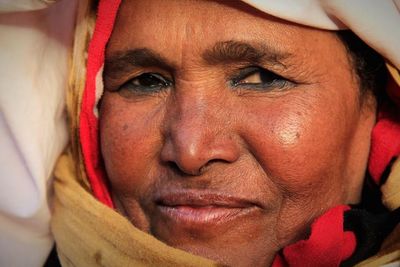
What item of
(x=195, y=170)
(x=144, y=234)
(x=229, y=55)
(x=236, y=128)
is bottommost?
(x=144, y=234)

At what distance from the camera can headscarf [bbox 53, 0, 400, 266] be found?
188cm

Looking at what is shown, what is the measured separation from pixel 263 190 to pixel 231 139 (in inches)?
7.4

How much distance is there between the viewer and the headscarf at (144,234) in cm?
188

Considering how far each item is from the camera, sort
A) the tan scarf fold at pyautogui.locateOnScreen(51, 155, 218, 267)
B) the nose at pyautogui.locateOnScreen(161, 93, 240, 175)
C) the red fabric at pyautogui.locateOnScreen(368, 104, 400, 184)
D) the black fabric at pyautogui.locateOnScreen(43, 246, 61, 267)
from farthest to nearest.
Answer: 1. the black fabric at pyautogui.locateOnScreen(43, 246, 61, 267)
2. the red fabric at pyautogui.locateOnScreen(368, 104, 400, 184)
3. the tan scarf fold at pyautogui.locateOnScreen(51, 155, 218, 267)
4. the nose at pyautogui.locateOnScreen(161, 93, 240, 175)

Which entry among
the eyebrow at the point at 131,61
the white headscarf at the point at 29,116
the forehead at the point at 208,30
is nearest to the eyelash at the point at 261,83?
the forehead at the point at 208,30

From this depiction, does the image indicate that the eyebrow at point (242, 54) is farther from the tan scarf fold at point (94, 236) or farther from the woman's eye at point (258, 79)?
the tan scarf fold at point (94, 236)

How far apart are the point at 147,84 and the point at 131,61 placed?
4.2 inches

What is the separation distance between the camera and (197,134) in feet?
6.13

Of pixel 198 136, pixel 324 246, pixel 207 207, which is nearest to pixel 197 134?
pixel 198 136

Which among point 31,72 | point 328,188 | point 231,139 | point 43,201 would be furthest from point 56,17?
point 328,188

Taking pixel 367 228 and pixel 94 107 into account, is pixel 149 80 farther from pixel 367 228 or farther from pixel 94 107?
pixel 367 228

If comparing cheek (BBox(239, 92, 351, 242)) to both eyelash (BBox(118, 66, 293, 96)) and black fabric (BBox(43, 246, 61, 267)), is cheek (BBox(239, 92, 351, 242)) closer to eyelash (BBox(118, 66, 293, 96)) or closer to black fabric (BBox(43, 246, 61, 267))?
eyelash (BBox(118, 66, 293, 96))

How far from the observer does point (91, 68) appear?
2.20 meters

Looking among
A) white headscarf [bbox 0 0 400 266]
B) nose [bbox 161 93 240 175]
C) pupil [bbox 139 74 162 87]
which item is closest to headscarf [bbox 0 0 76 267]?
white headscarf [bbox 0 0 400 266]
